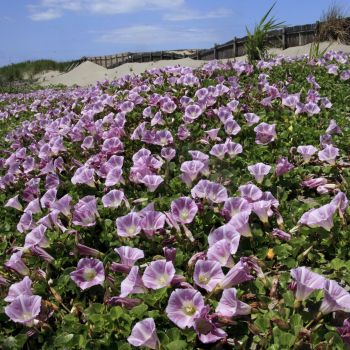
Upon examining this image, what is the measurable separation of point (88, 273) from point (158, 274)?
50 centimetres

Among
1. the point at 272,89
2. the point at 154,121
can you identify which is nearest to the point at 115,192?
the point at 154,121

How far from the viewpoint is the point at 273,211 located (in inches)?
129

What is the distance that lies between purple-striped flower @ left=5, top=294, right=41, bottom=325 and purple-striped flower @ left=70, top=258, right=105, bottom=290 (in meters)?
0.26

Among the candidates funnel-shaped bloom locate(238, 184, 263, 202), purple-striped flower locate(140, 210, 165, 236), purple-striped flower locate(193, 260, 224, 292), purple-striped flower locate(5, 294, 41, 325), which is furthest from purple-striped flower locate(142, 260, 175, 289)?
funnel-shaped bloom locate(238, 184, 263, 202)

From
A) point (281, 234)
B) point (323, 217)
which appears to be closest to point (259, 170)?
point (281, 234)

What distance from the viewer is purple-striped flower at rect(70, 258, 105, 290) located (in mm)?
2795

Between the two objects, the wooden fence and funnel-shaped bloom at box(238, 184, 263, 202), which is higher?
the wooden fence

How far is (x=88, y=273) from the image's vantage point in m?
2.85

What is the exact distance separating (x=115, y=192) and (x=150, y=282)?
3.83 ft

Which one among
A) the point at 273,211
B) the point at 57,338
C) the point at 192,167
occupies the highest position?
the point at 192,167

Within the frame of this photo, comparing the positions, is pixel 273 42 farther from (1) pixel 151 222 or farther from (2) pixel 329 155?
(1) pixel 151 222

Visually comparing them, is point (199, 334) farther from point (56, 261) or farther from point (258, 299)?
point (56, 261)

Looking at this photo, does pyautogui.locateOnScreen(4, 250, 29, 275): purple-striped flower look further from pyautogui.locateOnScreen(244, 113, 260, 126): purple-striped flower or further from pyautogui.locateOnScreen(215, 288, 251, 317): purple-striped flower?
pyautogui.locateOnScreen(244, 113, 260, 126): purple-striped flower

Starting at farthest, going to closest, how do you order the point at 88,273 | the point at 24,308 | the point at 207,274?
the point at 88,273
the point at 24,308
the point at 207,274
